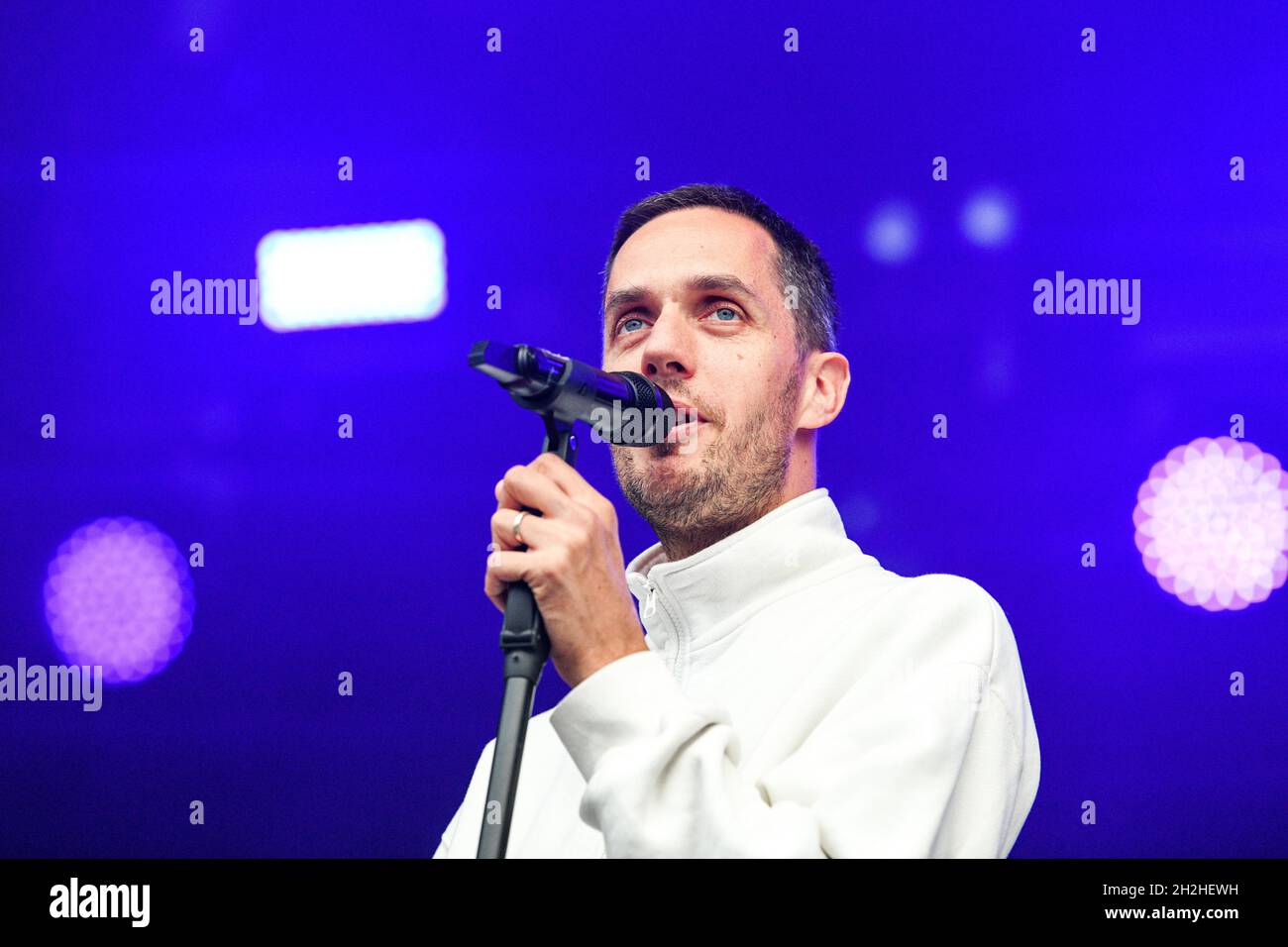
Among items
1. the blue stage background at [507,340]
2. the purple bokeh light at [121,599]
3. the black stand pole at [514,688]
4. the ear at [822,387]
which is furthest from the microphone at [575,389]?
the purple bokeh light at [121,599]

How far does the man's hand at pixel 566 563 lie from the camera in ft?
3.92

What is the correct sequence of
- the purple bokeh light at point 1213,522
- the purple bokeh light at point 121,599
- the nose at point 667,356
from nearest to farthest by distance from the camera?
the nose at point 667,356, the purple bokeh light at point 1213,522, the purple bokeh light at point 121,599

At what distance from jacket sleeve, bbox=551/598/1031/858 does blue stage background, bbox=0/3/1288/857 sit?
89 cm

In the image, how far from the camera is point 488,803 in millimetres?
1110

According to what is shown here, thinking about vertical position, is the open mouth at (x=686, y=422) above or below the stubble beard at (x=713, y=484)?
above

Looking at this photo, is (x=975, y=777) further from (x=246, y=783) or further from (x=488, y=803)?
(x=246, y=783)

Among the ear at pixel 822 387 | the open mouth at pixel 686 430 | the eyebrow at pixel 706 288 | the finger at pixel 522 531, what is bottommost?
the finger at pixel 522 531

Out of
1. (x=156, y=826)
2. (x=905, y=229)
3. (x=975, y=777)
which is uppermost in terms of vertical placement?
(x=905, y=229)

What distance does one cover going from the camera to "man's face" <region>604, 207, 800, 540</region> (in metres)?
1.69

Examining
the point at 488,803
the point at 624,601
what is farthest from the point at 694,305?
the point at 488,803

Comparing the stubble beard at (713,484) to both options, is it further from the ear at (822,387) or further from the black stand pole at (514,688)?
the black stand pole at (514,688)

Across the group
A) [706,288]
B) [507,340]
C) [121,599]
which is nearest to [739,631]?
[706,288]

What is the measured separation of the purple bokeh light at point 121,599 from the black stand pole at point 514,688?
4.46 feet
